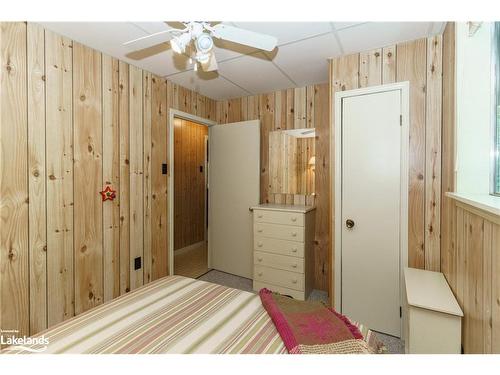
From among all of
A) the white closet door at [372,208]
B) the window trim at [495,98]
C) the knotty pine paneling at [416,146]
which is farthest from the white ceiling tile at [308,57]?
the window trim at [495,98]

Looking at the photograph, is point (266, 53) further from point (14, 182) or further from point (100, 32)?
point (14, 182)

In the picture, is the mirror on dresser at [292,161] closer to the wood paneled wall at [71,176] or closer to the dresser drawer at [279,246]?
the dresser drawer at [279,246]

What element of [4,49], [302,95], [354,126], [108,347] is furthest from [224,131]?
[108,347]

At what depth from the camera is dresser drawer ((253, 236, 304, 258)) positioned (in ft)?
8.72

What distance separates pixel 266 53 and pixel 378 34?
2.91 ft

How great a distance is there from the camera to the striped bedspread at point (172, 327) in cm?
104

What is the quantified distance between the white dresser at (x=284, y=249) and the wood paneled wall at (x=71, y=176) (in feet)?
3.71

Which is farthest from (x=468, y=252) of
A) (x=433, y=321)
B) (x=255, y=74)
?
(x=255, y=74)

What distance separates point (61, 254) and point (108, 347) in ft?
4.00

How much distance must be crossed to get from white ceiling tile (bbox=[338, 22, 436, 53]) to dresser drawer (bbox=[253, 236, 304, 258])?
1918 mm

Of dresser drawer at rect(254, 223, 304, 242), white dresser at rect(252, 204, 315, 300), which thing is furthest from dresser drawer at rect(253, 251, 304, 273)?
dresser drawer at rect(254, 223, 304, 242)

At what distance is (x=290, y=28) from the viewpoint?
1.80m

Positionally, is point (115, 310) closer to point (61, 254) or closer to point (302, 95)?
point (61, 254)
